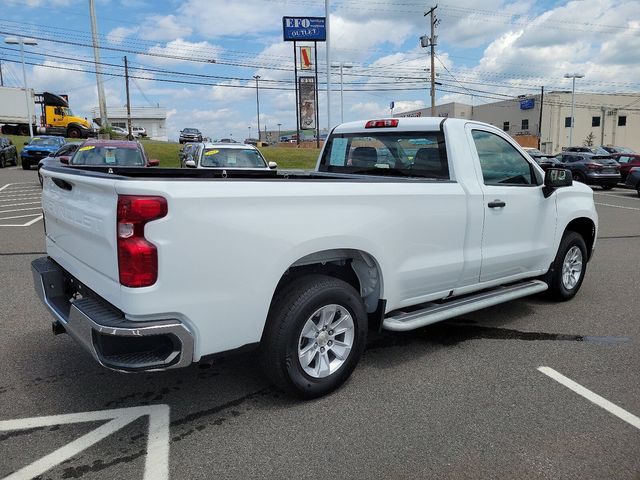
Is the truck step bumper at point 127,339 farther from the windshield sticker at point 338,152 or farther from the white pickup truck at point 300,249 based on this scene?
the windshield sticker at point 338,152

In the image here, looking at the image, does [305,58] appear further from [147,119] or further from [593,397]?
[147,119]

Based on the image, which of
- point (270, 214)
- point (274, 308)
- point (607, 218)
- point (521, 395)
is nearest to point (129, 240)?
point (270, 214)

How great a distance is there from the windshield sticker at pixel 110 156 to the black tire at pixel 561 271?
10532 millimetres

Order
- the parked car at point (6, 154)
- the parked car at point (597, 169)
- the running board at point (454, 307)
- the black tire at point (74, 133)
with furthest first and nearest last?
the black tire at point (74, 133)
the parked car at point (6, 154)
the parked car at point (597, 169)
the running board at point (454, 307)

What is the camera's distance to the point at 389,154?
490 centimetres

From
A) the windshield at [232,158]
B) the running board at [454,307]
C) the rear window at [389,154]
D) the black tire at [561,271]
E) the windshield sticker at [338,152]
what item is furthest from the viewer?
the windshield at [232,158]

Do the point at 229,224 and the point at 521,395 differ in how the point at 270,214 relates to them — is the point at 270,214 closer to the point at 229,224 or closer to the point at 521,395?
the point at 229,224

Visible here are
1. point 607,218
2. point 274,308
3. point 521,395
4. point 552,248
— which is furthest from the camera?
point 607,218

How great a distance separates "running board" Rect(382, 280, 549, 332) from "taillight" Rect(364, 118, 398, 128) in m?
1.70

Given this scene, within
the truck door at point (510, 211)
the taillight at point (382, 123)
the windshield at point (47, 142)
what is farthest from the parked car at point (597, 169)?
the windshield at point (47, 142)

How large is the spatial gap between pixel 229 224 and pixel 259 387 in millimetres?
1410

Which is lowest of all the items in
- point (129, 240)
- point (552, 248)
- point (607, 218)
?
point (607, 218)

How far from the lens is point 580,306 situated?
18.7 ft

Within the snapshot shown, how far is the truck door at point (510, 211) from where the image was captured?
14.8ft
